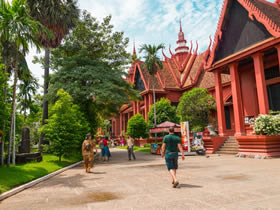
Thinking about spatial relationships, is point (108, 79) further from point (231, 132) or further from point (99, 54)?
point (231, 132)

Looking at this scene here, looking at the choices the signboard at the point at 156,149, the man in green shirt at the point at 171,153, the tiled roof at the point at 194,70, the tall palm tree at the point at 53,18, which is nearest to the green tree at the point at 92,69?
the tall palm tree at the point at 53,18

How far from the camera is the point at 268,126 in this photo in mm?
13320

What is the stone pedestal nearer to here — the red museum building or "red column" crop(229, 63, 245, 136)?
the red museum building

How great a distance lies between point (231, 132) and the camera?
25.0 meters

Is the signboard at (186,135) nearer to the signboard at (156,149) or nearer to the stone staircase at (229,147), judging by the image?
the stone staircase at (229,147)

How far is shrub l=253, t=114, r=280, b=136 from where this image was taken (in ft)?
43.2

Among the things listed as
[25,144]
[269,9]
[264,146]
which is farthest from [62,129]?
[269,9]

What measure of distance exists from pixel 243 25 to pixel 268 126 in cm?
824

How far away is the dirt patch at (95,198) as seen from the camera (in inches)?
192

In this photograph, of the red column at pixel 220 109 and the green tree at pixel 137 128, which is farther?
the green tree at pixel 137 128

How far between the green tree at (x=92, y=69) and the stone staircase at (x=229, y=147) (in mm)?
7982

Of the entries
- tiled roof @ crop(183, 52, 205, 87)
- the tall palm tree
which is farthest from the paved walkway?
tiled roof @ crop(183, 52, 205, 87)

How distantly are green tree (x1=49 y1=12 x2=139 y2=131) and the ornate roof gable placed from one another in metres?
8.08

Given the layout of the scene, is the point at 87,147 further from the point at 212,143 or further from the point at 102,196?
the point at 212,143
